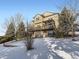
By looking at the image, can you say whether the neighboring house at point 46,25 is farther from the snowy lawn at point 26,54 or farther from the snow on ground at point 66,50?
the snowy lawn at point 26,54

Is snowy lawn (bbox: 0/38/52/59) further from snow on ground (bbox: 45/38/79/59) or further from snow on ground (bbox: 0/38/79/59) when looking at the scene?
snow on ground (bbox: 45/38/79/59)

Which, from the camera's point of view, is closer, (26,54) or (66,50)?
(26,54)

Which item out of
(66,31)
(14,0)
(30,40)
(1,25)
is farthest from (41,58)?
(1,25)

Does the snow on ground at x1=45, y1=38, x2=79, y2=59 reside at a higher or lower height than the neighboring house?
lower

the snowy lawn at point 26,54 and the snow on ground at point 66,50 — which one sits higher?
the snow on ground at point 66,50

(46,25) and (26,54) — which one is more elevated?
(46,25)

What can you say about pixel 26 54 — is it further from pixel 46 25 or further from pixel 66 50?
pixel 46 25

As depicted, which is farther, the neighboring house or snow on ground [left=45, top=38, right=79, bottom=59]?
the neighboring house

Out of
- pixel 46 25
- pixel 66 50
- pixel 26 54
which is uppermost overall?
pixel 46 25

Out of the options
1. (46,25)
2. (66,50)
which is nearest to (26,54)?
(66,50)

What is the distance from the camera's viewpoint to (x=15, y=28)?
39.1 meters

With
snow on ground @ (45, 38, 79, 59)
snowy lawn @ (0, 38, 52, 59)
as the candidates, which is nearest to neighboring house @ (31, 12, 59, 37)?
snow on ground @ (45, 38, 79, 59)

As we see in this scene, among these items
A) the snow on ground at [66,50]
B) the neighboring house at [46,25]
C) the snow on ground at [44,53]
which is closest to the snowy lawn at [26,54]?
the snow on ground at [44,53]

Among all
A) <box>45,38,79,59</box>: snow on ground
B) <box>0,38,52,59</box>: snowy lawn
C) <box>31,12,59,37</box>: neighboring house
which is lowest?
<box>0,38,52,59</box>: snowy lawn
